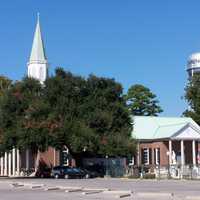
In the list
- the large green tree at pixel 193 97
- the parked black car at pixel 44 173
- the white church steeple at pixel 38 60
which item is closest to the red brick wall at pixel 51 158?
the parked black car at pixel 44 173

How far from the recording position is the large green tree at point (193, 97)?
3738 inches

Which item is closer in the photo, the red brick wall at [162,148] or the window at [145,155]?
the red brick wall at [162,148]

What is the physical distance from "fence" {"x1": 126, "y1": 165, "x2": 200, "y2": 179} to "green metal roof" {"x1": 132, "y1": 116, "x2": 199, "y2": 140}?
11904 millimetres

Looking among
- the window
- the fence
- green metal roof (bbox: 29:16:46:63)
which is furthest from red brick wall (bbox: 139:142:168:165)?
green metal roof (bbox: 29:16:46:63)

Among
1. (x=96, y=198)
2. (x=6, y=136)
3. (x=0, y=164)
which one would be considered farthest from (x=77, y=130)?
(x=96, y=198)

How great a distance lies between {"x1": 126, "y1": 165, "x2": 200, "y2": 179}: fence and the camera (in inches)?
2333

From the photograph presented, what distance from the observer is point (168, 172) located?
198ft

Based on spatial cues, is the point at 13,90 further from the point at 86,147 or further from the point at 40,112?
the point at 86,147

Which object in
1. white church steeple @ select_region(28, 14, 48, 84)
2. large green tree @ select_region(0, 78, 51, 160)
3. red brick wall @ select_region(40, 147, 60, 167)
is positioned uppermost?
white church steeple @ select_region(28, 14, 48, 84)

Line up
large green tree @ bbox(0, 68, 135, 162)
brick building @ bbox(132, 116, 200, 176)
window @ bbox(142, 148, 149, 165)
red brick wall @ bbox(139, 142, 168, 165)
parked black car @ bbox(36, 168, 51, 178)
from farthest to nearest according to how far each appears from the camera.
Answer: window @ bbox(142, 148, 149, 165)
red brick wall @ bbox(139, 142, 168, 165)
brick building @ bbox(132, 116, 200, 176)
parked black car @ bbox(36, 168, 51, 178)
large green tree @ bbox(0, 68, 135, 162)

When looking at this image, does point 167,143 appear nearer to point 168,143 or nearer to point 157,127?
point 168,143

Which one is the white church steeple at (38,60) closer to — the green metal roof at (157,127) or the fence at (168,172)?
the green metal roof at (157,127)

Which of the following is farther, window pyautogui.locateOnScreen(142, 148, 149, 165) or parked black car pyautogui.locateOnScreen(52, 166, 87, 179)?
window pyautogui.locateOnScreen(142, 148, 149, 165)

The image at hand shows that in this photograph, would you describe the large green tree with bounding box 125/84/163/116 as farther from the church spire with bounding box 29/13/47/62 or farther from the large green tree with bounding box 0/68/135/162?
the large green tree with bounding box 0/68/135/162
